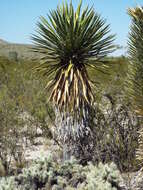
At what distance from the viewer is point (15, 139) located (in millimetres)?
8742

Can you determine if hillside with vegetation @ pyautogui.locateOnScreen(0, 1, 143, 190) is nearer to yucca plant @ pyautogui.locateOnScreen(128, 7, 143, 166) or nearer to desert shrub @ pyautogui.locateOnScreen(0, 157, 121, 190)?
desert shrub @ pyautogui.locateOnScreen(0, 157, 121, 190)

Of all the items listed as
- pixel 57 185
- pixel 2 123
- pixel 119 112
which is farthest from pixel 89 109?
pixel 2 123

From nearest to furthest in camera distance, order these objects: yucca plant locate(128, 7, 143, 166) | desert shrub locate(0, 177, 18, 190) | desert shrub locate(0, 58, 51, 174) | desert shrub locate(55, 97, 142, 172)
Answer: yucca plant locate(128, 7, 143, 166) < desert shrub locate(0, 177, 18, 190) < desert shrub locate(55, 97, 142, 172) < desert shrub locate(0, 58, 51, 174)

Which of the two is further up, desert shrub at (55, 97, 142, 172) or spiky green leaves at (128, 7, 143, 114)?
spiky green leaves at (128, 7, 143, 114)

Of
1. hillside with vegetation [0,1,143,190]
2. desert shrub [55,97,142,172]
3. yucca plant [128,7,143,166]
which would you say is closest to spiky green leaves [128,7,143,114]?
yucca plant [128,7,143,166]

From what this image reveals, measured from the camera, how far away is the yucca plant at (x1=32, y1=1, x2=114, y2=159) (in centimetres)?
714

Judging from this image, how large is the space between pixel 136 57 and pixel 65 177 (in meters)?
2.83

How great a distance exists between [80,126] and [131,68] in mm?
2335

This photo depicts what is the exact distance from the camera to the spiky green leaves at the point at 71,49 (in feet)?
23.4

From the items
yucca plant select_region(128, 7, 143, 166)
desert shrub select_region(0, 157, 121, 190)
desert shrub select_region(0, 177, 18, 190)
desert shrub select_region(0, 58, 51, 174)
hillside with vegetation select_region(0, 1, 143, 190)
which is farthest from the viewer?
desert shrub select_region(0, 58, 51, 174)

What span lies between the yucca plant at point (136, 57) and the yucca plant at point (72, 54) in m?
1.77

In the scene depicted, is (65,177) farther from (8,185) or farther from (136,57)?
(136,57)

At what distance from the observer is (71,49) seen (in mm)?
7199

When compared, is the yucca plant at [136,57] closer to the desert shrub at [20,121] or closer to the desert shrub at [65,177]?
the desert shrub at [65,177]
